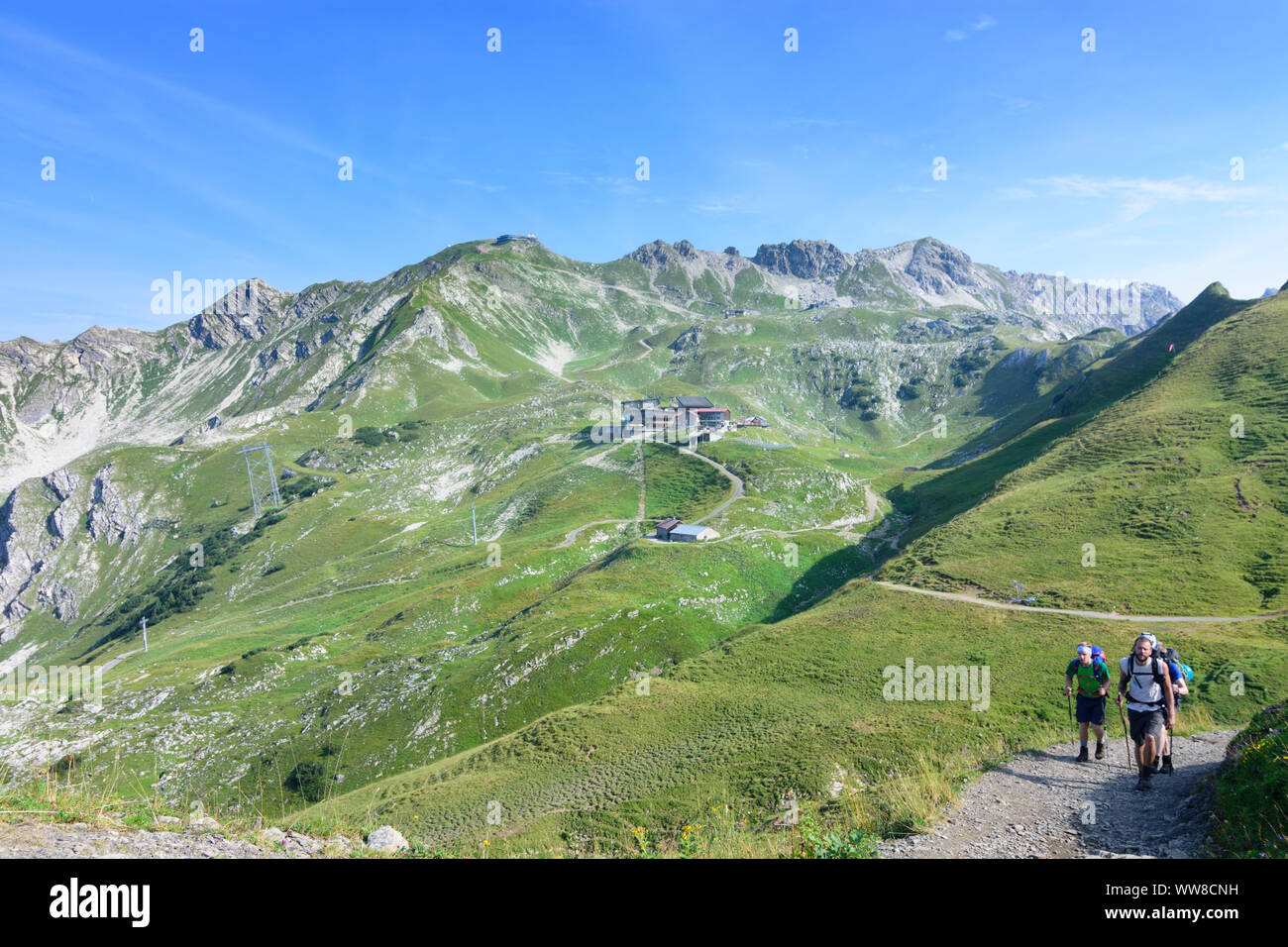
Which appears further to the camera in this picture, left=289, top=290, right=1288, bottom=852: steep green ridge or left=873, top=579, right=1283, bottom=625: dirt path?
left=873, top=579, right=1283, bottom=625: dirt path

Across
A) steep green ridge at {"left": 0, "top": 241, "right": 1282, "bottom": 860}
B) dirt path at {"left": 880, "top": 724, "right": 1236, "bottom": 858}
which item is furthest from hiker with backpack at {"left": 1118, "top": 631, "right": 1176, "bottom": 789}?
steep green ridge at {"left": 0, "top": 241, "right": 1282, "bottom": 860}

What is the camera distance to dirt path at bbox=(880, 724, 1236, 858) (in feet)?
41.1

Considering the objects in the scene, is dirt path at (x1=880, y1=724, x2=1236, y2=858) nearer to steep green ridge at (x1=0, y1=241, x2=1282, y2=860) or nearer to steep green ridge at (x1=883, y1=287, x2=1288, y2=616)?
steep green ridge at (x1=0, y1=241, x2=1282, y2=860)

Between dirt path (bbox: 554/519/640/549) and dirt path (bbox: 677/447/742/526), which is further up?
dirt path (bbox: 677/447/742/526)

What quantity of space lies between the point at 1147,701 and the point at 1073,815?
402 centimetres

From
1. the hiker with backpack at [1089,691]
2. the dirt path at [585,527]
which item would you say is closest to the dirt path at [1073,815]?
the hiker with backpack at [1089,691]

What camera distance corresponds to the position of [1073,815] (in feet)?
48.2

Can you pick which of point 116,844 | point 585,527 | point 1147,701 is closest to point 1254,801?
point 1147,701

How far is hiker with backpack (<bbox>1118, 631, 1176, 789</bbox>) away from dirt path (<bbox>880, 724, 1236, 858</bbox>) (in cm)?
91

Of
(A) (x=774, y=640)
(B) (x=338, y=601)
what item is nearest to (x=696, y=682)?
(A) (x=774, y=640)

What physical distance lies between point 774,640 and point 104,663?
145566 mm

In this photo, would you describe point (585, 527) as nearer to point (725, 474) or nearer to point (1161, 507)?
point (725, 474)

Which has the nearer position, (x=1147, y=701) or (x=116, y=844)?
(x=116, y=844)
